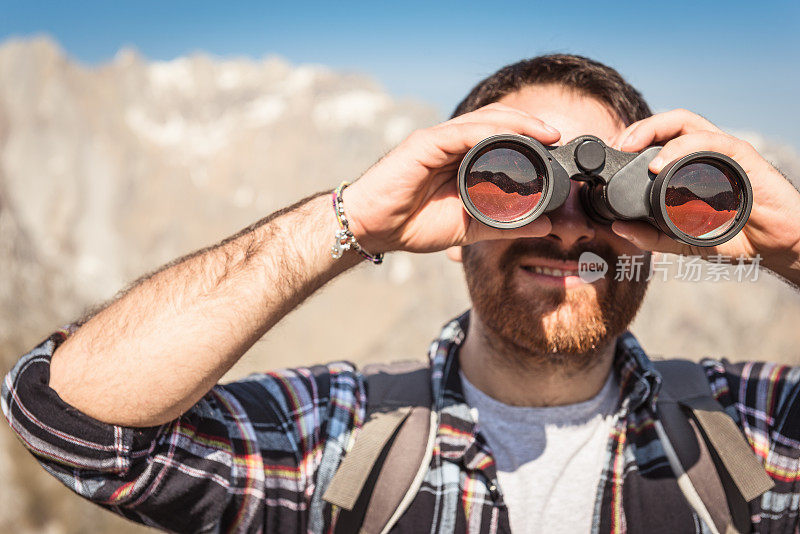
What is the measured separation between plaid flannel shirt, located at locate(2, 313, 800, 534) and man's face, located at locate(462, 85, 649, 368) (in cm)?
25

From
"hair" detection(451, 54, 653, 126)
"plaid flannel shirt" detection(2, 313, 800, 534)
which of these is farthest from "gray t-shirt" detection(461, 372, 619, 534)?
"hair" detection(451, 54, 653, 126)

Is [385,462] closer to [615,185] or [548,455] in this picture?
[548,455]

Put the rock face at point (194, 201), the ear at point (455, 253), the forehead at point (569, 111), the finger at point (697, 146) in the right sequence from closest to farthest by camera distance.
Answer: the finger at point (697, 146), the forehead at point (569, 111), the ear at point (455, 253), the rock face at point (194, 201)

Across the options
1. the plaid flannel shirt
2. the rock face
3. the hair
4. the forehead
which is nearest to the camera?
the plaid flannel shirt

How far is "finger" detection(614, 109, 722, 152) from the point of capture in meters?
1.61

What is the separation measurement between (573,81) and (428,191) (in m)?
0.87

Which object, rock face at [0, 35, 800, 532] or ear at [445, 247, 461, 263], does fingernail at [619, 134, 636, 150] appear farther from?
rock face at [0, 35, 800, 532]

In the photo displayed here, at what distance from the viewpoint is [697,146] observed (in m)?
1.53

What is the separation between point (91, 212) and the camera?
3050 centimetres

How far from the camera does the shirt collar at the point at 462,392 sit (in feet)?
5.93

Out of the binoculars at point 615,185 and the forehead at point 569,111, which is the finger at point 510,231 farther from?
the forehead at point 569,111

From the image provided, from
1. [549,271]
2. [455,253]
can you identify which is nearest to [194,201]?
[455,253]

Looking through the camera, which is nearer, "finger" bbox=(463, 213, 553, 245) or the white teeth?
"finger" bbox=(463, 213, 553, 245)

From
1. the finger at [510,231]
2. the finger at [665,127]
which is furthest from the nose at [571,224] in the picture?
the finger at [665,127]
